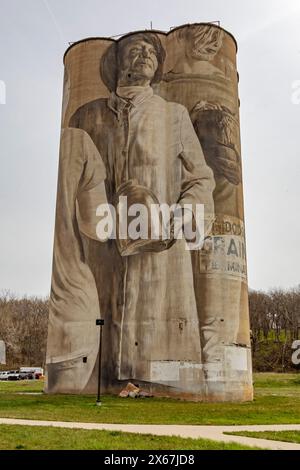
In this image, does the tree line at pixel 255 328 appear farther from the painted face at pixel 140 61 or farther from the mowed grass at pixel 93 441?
the mowed grass at pixel 93 441

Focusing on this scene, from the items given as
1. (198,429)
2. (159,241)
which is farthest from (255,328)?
(198,429)

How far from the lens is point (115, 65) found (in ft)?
131

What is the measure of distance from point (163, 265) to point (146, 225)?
2.87 metres

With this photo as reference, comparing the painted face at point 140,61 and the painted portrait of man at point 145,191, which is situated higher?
the painted face at point 140,61

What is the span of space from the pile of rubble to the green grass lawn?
17.3m

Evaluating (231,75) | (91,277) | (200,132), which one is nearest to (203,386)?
(91,277)

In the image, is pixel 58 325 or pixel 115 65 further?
pixel 115 65

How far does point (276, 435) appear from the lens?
49.0 ft

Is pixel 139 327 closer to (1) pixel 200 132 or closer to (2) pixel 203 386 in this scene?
(2) pixel 203 386

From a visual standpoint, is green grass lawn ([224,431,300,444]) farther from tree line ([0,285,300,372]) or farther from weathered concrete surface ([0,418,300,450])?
tree line ([0,285,300,372])

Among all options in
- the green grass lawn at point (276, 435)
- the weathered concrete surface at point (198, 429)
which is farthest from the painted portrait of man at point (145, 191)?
the green grass lawn at point (276, 435)

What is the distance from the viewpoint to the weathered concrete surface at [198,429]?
43.6 feet

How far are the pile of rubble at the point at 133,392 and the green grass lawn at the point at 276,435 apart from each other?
17.3 metres

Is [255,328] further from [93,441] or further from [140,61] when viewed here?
[93,441]
